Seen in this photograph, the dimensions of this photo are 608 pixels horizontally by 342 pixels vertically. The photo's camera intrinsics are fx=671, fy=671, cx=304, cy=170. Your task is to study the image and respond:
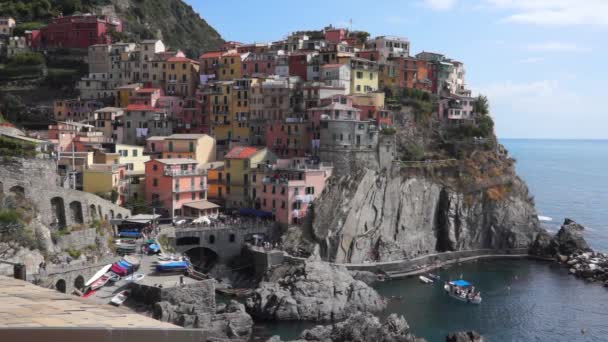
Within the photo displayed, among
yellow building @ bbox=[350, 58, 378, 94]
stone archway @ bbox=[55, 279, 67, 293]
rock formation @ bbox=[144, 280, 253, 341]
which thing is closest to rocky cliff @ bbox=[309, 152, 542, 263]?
yellow building @ bbox=[350, 58, 378, 94]

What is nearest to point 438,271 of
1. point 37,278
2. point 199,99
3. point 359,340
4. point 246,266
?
point 246,266

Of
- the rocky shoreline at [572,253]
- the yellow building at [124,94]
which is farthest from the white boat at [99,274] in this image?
the rocky shoreline at [572,253]

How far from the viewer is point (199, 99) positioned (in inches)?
3105

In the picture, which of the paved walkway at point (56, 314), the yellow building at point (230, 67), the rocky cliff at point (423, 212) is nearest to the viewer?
the paved walkway at point (56, 314)

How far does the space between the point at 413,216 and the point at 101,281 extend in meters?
35.3

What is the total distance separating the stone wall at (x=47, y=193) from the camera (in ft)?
151

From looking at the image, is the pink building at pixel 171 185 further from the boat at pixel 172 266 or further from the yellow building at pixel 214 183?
the boat at pixel 172 266

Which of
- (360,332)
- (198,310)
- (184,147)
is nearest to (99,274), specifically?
(198,310)

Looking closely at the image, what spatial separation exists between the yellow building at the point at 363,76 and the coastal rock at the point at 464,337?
1508 inches

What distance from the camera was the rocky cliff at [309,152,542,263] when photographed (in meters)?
62.4

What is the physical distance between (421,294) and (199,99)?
36433 mm

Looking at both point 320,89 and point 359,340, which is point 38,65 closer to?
point 320,89

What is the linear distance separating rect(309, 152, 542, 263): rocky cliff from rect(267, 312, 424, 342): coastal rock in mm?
17695

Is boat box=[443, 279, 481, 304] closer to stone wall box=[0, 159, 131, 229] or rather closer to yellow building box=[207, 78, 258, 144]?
yellow building box=[207, 78, 258, 144]
